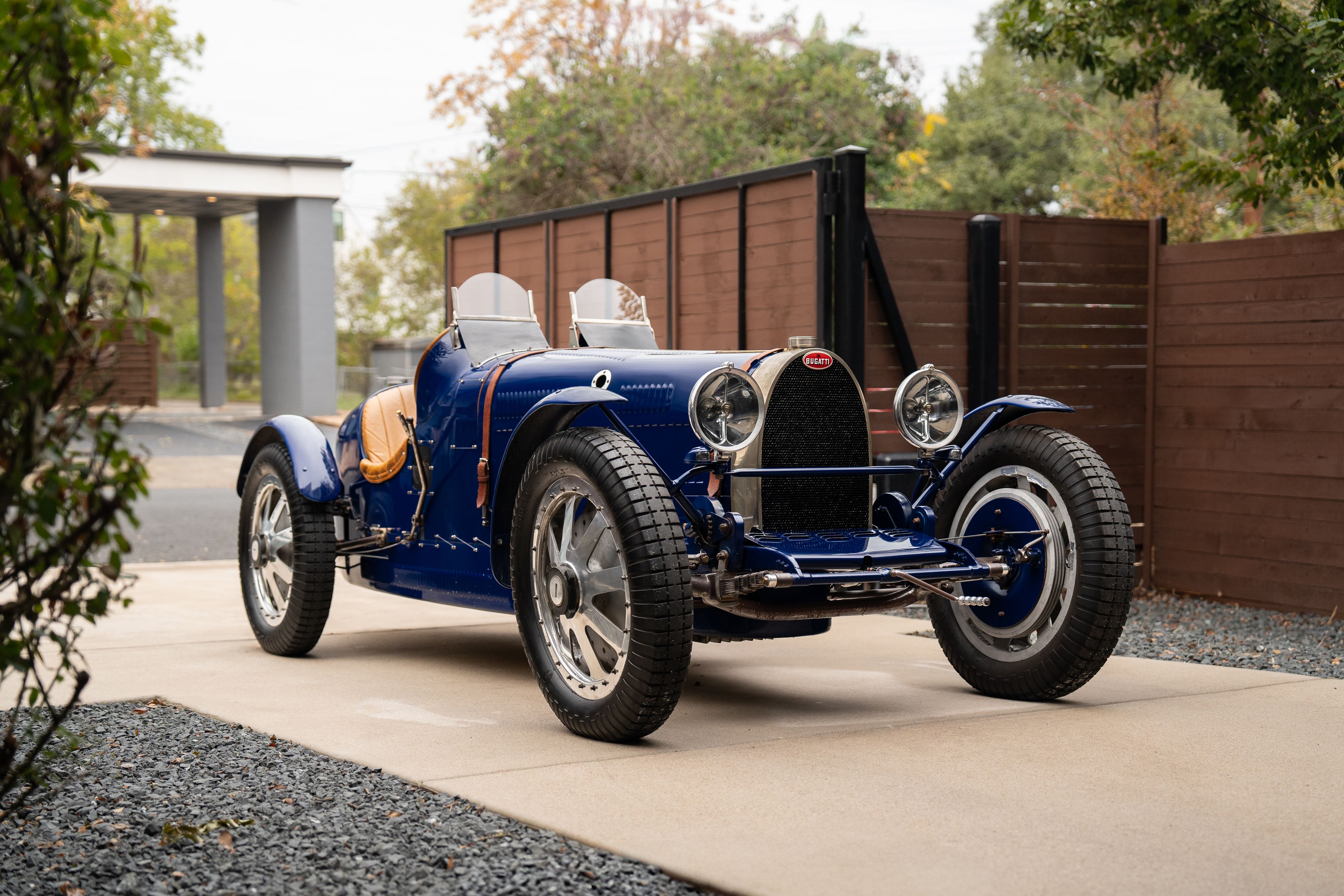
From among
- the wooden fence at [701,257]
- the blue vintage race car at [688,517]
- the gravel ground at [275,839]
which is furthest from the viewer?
the wooden fence at [701,257]

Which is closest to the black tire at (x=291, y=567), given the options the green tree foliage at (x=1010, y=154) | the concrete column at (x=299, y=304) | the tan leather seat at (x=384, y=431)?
the tan leather seat at (x=384, y=431)

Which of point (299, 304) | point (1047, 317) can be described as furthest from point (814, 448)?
point (299, 304)

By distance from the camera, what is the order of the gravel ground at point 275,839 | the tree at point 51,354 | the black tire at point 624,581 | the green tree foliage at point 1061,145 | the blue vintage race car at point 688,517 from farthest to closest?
the green tree foliage at point 1061,145, the blue vintage race car at point 688,517, the black tire at point 624,581, the gravel ground at point 275,839, the tree at point 51,354

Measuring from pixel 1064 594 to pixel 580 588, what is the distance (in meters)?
1.81

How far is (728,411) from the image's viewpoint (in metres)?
4.80

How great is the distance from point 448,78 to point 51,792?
2616cm

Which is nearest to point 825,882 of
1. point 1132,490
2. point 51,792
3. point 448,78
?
point 51,792

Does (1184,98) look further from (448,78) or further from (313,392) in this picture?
(313,392)

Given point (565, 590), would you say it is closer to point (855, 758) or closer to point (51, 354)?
point (855, 758)

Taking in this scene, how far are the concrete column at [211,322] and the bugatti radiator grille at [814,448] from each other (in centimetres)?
3054

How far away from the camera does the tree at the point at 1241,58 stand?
22.3 ft

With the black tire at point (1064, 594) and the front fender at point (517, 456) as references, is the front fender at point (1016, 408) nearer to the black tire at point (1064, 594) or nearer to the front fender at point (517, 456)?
the black tire at point (1064, 594)

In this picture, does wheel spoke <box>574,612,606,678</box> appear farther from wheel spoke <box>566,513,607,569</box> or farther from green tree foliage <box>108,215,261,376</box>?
green tree foliage <box>108,215,261,376</box>

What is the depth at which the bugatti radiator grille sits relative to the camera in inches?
200
